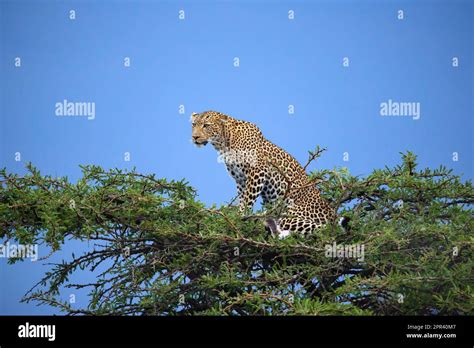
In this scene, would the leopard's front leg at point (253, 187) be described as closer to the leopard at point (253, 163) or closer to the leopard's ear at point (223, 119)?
the leopard at point (253, 163)

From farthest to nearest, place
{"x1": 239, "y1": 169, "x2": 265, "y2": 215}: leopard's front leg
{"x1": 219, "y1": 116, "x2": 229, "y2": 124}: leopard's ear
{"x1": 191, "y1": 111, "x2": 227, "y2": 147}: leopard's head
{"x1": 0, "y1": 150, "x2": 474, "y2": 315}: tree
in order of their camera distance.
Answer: {"x1": 219, "y1": 116, "x2": 229, "y2": 124}: leopard's ear < {"x1": 191, "y1": 111, "x2": 227, "y2": 147}: leopard's head < {"x1": 239, "y1": 169, "x2": 265, "y2": 215}: leopard's front leg < {"x1": 0, "y1": 150, "x2": 474, "y2": 315}: tree

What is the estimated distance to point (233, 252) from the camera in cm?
1109

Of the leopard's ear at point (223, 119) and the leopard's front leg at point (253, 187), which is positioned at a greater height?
the leopard's ear at point (223, 119)

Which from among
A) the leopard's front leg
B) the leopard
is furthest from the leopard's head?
the leopard's front leg

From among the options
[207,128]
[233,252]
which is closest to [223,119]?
[207,128]

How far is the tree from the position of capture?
34.1 ft

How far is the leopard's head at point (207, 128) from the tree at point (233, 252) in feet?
9.29

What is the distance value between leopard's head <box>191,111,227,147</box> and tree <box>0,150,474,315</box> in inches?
111

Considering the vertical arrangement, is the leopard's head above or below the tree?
above

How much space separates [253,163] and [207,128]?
0.92 meters

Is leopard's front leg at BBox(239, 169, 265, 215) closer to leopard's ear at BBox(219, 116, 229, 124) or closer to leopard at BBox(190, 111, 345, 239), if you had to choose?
leopard at BBox(190, 111, 345, 239)

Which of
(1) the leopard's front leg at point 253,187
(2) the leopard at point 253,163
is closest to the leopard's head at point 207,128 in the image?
(2) the leopard at point 253,163

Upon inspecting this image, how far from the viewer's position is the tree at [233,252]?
1040 centimetres
